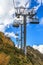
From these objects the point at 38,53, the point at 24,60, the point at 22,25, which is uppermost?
the point at 22,25

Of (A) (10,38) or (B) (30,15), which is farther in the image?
(A) (10,38)

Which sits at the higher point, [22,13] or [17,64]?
[22,13]

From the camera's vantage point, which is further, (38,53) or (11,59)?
(38,53)

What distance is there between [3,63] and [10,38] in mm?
14932

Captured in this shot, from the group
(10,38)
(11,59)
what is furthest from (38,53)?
(11,59)

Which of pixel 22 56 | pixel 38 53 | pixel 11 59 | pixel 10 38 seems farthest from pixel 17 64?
pixel 38 53

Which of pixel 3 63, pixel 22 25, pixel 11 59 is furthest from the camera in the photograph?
pixel 22 25

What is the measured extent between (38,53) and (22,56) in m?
16.4

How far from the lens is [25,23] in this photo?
3975cm

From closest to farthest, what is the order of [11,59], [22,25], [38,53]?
[11,59]
[22,25]
[38,53]

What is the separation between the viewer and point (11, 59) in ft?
112

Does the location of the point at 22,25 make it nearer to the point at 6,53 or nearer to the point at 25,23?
the point at 25,23

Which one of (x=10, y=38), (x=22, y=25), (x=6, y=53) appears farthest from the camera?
(x=10, y=38)

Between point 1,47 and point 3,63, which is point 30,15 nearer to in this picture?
point 1,47
